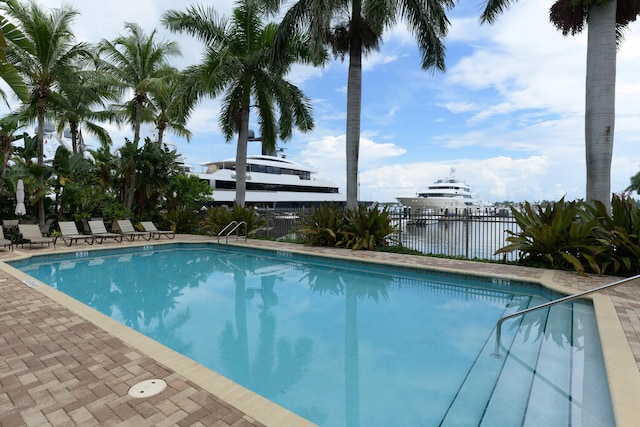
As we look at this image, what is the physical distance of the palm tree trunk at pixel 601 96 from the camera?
763cm

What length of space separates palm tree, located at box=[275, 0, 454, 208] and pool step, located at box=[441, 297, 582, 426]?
293 inches

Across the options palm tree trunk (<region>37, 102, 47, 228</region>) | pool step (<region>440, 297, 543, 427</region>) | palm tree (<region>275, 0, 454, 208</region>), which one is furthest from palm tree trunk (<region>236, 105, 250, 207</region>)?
pool step (<region>440, 297, 543, 427</region>)

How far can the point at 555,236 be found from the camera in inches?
300

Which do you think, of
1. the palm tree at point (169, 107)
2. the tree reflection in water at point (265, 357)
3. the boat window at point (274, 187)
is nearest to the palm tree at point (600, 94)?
the tree reflection in water at point (265, 357)

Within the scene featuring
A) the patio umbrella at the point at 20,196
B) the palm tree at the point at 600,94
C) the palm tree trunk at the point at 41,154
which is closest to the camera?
the palm tree at the point at 600,94

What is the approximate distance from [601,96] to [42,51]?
16801 millimetres

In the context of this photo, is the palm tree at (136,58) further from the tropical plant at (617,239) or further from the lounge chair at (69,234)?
the tropical plant at (617,239)

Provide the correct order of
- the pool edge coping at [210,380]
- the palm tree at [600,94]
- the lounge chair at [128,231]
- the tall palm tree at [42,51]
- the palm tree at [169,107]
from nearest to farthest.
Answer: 1. the pool edge coping at [210,380]
2. the palm tree at [600,94]
3. the tall palm tree at [42,51]
4. the lounge chair at [128,231]
5. the palm tree at [169,107]

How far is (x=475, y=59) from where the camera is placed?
1121 centimetres

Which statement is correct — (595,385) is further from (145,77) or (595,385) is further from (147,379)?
(145,77)

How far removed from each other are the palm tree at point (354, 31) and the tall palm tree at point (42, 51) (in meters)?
7.95

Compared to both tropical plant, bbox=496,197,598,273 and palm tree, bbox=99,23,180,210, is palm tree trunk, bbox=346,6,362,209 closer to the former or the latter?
tropical plant, bbox=496,197,598,273

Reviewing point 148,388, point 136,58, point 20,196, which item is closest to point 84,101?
point 136,58

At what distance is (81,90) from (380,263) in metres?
13.3
